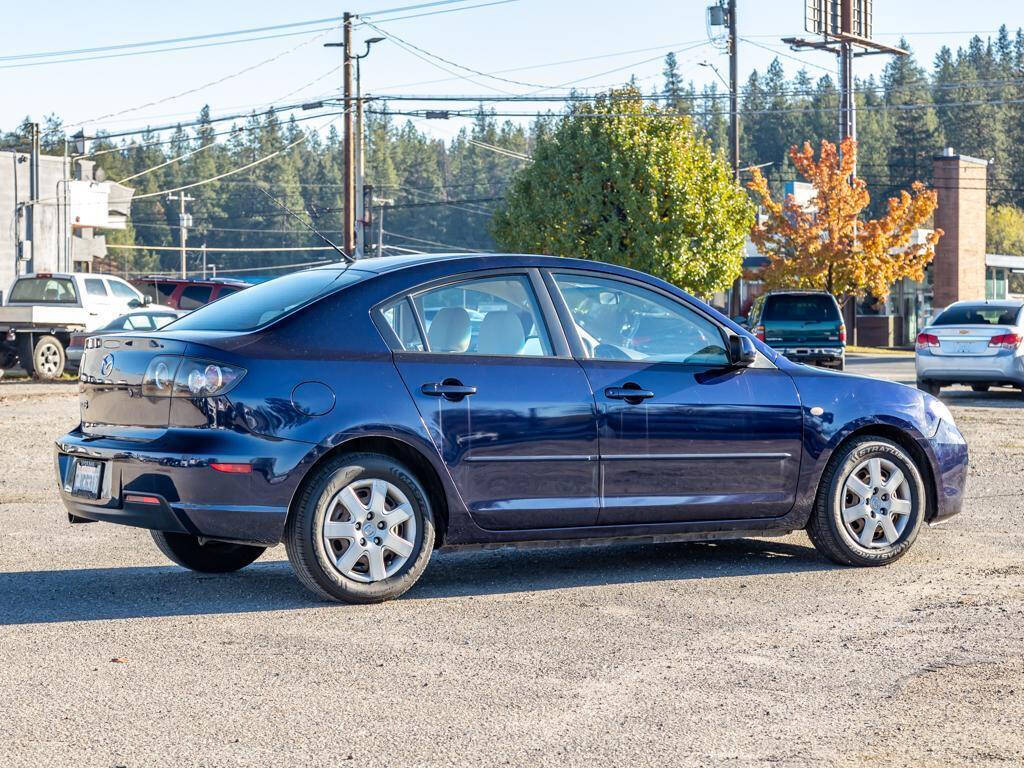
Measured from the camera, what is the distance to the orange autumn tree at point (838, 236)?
51781 mm

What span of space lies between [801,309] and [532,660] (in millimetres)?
25370

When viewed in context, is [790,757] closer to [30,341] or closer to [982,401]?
[982,401]

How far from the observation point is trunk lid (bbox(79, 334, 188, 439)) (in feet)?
22.1

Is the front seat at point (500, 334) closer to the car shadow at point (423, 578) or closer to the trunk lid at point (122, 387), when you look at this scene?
the car shadow at point (423, 578)

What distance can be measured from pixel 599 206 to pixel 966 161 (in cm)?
3037

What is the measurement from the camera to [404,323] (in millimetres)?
7043

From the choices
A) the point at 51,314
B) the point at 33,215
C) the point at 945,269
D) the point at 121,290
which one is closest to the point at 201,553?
the point at 51,314

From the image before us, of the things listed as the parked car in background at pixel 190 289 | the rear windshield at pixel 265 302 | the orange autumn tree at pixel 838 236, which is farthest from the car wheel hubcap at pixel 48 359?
the orange autumn tree at pixel 838 236

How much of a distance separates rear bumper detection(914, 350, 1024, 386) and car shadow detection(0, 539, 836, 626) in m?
13.8

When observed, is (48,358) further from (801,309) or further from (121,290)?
(801,309)

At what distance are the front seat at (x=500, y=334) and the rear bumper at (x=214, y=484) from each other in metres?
1.08

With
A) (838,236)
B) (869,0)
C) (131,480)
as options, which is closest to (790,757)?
(131,480)

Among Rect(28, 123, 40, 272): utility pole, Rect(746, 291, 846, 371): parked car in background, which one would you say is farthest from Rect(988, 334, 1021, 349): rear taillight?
Rect(28, 123, 40, 272): utility pole

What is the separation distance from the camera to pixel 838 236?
52062 mm
